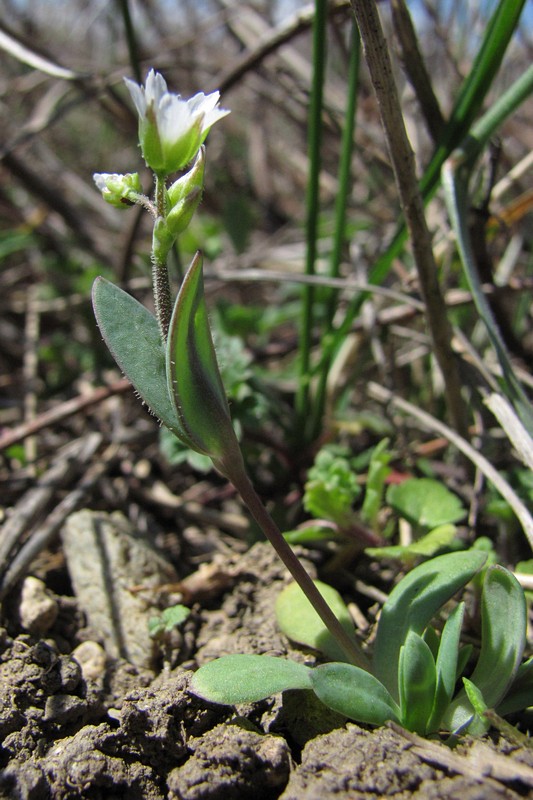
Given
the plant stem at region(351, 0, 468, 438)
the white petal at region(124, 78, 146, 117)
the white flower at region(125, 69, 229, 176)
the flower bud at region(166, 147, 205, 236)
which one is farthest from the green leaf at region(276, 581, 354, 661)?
the white petal at region(124, 78, 146, 117)

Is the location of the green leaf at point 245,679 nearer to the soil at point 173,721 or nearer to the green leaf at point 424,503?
the soil at point 173,721

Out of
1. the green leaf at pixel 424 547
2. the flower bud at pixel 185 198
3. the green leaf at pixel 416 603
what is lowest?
the green leaf at pixel 416 603

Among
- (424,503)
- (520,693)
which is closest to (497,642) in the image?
(520,693)

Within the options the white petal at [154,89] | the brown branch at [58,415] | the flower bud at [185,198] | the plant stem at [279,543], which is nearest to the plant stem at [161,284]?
the flower bud at [185,198]

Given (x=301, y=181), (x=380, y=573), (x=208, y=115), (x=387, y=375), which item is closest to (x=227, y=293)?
(x=301, y=181)

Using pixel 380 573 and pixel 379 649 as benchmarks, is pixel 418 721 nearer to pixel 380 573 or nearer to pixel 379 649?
pixel 379 649

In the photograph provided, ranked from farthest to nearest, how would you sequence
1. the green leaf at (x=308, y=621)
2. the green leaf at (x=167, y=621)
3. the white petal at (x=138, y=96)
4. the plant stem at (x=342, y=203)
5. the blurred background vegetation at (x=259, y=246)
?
the blurred background vegetation at (x=259, y=246) → the plant stem at (x=342, y=203) → the green leaf at (x=167, y=621) → the green leaf at (x=308, y=621) → the white petal at (x=138, y=96)
